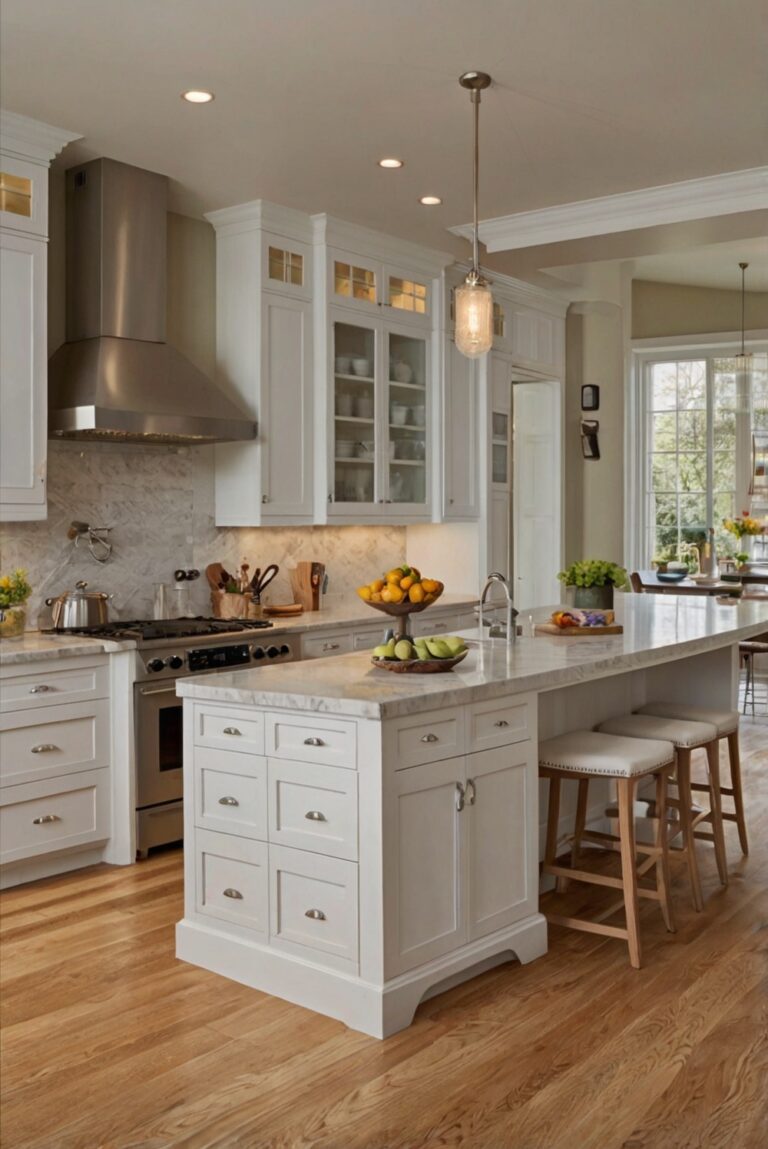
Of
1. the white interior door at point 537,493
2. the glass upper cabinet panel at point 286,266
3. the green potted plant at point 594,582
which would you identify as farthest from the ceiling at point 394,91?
the white interior door at point 537,493

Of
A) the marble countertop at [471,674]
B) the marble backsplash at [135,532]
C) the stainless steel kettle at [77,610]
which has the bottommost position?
the marble countertop at [471,674]

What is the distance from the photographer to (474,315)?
3.89m

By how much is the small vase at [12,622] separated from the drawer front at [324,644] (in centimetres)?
131

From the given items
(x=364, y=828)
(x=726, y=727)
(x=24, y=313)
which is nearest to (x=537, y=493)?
(x=726, y=727)

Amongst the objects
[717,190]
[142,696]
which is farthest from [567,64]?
[142,696]

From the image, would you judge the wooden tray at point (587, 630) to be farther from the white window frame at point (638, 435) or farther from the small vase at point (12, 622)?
the white window frame at point (638, 435)

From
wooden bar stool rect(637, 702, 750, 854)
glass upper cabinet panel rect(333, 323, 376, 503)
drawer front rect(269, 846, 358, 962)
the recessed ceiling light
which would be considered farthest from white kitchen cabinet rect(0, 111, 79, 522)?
wooden bar stool rect(637, 702, 750, 854)

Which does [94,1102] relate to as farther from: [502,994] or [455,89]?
[455,89]

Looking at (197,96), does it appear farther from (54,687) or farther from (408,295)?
(408,295)

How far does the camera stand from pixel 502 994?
3.15 metres

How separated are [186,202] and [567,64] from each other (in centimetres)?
219

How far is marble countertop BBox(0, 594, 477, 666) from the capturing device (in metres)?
4.11

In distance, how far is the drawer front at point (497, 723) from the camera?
318cm

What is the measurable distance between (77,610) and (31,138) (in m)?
1.93
